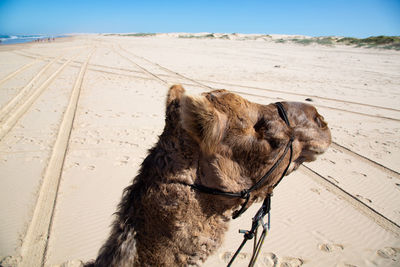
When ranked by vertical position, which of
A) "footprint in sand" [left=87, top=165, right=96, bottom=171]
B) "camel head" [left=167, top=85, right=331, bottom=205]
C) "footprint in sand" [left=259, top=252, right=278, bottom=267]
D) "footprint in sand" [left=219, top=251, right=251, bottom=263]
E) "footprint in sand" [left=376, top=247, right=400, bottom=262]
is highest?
"camel head" [left=167, top=85, right=331, bottom=205]

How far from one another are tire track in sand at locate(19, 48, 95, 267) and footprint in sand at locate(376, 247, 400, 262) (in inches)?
186

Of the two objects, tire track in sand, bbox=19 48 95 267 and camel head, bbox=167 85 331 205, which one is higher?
camel head, bbox=167 85 331 205

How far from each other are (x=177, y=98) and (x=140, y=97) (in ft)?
29.4

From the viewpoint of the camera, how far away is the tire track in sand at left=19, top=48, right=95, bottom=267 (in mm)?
3271

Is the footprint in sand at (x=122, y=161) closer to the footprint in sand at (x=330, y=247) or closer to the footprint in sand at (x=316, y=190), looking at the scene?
the footprint in sand at (x=316, y=190)

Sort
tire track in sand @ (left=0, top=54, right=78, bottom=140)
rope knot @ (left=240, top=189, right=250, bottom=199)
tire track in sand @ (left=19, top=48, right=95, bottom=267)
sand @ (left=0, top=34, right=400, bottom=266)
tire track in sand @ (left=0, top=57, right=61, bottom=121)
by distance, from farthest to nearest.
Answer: tire track in sand @ (left=0, top=57, right=61, bottom=121) → tire track in sand @ (left=0, top=54, right=78, bottom=140) → sand @ (left=0, top=34, right=400, bottom=266) → tire track in sand @ (left=19, top=48, right=95, bottom=267) → rope knot @ (left=240, top=189, right=250, bottom=199)

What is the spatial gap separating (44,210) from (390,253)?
17.8ft

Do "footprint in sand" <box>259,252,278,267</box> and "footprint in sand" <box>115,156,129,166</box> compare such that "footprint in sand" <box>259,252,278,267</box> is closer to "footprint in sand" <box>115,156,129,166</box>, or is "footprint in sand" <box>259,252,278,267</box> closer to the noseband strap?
the noseband strap

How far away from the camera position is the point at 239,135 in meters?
1.58

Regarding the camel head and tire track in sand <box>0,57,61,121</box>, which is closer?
the camel head

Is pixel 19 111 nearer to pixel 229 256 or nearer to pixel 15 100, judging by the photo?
pixel 15 100

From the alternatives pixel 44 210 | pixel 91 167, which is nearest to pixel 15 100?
pixel 91 167

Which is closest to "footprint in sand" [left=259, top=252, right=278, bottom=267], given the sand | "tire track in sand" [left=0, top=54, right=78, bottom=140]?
the sand

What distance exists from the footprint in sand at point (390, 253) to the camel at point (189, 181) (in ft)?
10.3
